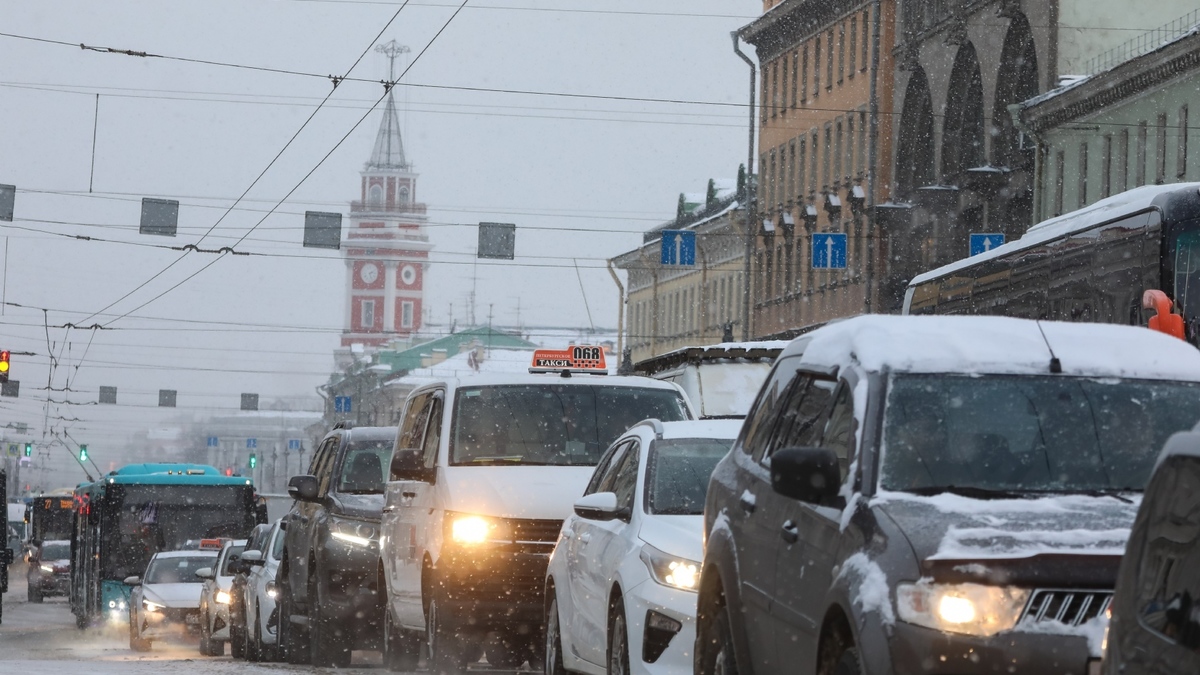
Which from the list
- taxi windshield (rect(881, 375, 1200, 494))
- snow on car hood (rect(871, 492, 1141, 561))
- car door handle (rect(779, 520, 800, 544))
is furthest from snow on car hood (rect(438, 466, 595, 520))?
snow on car hood (rect(871, 492, 1141, 561))

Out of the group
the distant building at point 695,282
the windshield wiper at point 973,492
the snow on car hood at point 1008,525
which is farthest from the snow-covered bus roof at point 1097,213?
the distant building at point 695,282

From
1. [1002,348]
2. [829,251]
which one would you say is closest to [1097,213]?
[1002,348]

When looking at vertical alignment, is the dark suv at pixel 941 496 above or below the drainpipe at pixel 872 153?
below

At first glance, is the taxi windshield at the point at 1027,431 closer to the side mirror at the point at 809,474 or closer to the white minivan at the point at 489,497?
the side mirror at the point at 809,474

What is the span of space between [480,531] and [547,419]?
1436 millimetres

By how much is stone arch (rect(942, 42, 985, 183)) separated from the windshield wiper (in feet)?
168

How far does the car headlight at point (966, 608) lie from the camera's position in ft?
20.8

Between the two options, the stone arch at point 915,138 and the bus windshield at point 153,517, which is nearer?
the bus windshield at point 153,517

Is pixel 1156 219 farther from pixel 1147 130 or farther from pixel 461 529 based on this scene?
pixel 1147 130

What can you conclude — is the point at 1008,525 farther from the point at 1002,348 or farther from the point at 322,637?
the point at 322,637

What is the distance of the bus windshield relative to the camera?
136 ft

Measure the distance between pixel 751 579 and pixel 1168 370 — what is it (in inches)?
64.9

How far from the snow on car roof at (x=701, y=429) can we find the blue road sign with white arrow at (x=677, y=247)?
140 ft

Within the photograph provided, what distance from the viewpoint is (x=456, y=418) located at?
14.9 meters
